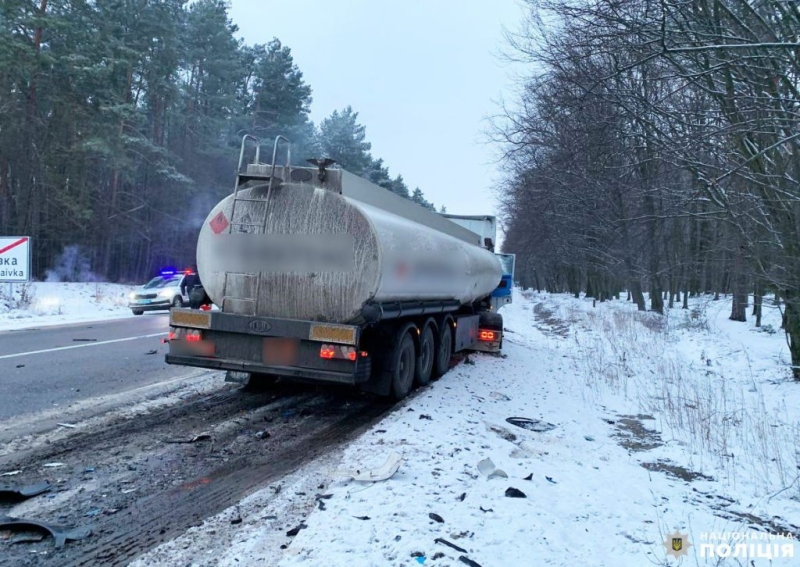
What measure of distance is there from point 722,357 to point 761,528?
10172mm

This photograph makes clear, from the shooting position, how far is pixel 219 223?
22.1ft

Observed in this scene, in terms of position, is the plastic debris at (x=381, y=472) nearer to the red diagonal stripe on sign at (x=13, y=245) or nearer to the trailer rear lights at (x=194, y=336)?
the trailer rear lights at (x=194, y=336)

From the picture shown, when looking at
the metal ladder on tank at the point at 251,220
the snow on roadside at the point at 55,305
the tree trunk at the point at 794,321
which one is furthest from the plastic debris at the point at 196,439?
the snow on roadside at the point at 55,305

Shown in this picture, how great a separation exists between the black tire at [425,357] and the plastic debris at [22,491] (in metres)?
5.04

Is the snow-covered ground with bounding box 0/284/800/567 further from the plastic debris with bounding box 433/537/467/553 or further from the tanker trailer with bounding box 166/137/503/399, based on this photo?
the tanker trailer with bounding box 166/137/503/399

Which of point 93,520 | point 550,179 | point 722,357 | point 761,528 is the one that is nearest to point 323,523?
point 93,520

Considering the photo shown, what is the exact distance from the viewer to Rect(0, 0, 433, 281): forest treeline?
27969 millimetres

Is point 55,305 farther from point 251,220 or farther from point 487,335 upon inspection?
point 251,220

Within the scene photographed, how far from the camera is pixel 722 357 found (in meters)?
13.1

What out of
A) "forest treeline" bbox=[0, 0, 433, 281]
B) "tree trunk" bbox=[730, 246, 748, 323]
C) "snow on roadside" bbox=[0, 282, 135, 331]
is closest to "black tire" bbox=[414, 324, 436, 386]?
"tree trunk" bbox=[730, 246, 748, 323]

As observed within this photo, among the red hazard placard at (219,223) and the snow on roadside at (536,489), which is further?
the red hazard placard at (219,223)

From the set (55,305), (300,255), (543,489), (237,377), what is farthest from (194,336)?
(55,305)

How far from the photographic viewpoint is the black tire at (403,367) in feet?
23.7

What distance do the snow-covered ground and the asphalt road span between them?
4.10m
